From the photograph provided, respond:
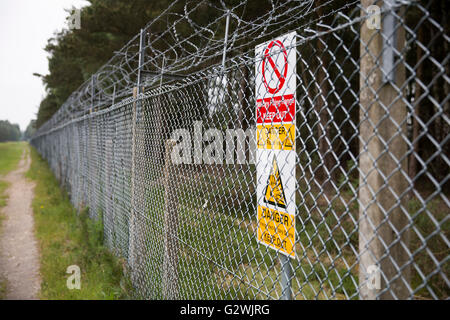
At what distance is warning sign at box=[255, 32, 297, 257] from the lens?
1.59 meters

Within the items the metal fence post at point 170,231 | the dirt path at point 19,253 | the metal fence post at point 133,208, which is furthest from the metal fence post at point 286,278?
the dirt path at point 19,253

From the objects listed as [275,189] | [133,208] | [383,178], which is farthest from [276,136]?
[133,208]

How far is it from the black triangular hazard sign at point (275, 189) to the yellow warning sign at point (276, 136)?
0.29 feet

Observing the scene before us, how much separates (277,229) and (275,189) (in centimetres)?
21

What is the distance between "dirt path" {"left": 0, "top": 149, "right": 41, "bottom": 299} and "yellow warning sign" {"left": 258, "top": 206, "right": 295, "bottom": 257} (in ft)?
13.2

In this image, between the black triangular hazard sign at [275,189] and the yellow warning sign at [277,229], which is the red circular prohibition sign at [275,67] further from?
the yellow warning sign at [277,229]

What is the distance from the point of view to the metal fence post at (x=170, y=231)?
2.94 meters

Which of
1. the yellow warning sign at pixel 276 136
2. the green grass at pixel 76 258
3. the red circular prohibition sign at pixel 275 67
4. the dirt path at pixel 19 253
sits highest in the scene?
the red circular prohibition sign at pixel 275 67

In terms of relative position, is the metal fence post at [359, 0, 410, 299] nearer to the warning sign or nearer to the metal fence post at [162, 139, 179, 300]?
the warning sign

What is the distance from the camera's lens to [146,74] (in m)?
4.09

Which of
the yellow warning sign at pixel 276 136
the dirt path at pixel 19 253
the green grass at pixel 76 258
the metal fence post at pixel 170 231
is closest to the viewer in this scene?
the yellow warning sign at pixel 276 136

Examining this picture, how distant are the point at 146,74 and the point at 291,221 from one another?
3.09 meters
